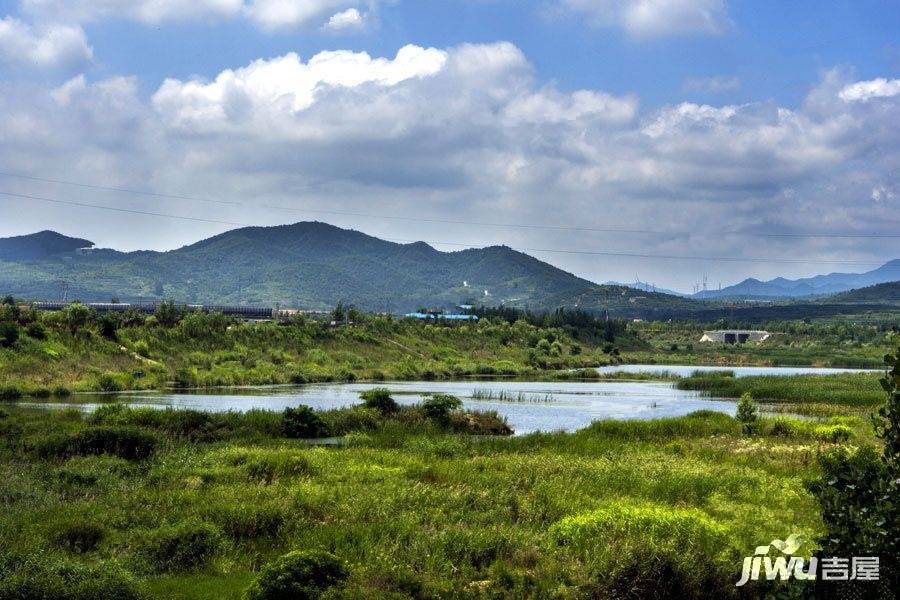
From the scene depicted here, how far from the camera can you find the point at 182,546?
17641 mm

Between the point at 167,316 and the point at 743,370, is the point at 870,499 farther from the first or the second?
the point at 743,370

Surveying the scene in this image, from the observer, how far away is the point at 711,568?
17172 mm

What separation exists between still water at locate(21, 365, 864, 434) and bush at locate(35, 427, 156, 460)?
20406 millimetres

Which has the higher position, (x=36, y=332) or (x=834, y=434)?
(x=36, y=332)

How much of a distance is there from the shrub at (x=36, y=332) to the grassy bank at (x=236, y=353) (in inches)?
3.4

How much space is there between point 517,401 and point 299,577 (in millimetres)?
53305

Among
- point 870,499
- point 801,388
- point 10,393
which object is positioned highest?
point 870,499

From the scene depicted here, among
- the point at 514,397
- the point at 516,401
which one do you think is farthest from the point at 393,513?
the point at 514,397

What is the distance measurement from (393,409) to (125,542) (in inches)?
1156

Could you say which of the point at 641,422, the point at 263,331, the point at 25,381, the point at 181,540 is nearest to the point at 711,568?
the point at 181,540

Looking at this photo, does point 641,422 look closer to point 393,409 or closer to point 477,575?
point 393,409

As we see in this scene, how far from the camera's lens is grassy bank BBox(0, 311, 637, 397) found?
72438mm

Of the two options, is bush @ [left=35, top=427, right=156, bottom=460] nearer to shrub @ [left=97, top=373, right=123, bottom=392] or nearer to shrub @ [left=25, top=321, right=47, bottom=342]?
shrub @ [left=97, top=373, right=123, bottom=392]

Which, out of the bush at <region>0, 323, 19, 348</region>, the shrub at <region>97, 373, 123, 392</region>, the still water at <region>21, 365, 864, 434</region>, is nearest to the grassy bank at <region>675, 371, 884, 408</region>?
the still water at <region>21, 365, 864, 434</region>
